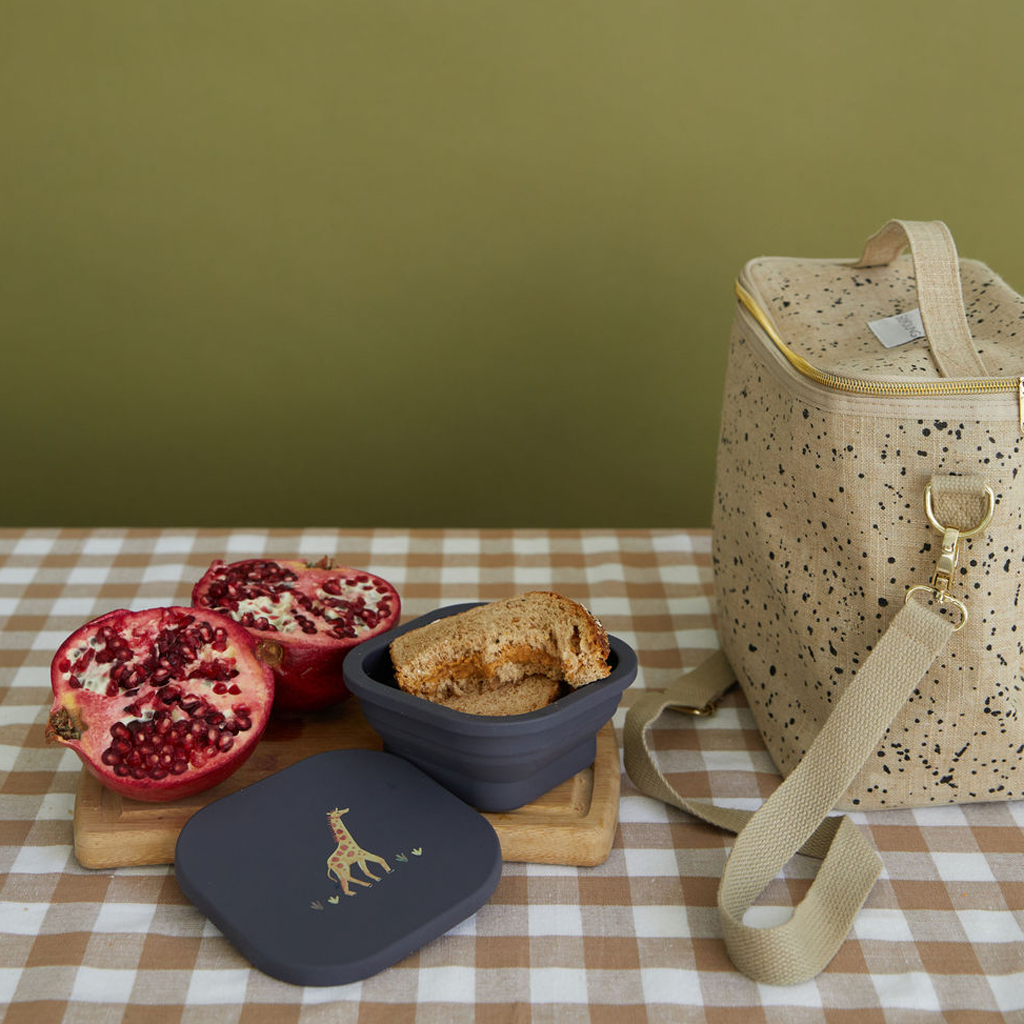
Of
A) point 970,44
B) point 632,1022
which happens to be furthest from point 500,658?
point 970,44

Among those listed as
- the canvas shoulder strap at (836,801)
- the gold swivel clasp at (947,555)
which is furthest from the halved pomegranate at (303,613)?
the gold swivel clasp at (947,555)

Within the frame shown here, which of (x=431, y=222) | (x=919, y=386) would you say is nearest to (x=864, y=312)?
(x=919, y=386)

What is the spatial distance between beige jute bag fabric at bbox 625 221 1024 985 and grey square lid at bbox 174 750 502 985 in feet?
0.68

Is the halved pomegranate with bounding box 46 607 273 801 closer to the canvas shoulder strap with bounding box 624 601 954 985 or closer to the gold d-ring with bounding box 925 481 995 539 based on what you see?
the canvas shoulder strap with bounding box 624 601 954 985

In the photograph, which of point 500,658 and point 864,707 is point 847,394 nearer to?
point 864,707

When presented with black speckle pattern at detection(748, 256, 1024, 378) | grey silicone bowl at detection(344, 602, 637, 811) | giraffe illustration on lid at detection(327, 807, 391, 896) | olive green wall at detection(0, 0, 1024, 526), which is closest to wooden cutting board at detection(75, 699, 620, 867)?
grey silicone bowl at detection(344, 602, 637, 811)

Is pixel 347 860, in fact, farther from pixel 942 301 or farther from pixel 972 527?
pixel 942 301

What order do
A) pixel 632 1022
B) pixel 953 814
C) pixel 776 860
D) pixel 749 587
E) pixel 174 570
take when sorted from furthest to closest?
pixel 174 570 → pixel 749 587 → pixel 953 814 → pixel 776 860 → pixel 632 1022

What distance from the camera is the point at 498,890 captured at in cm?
87

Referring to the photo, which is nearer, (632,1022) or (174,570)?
(632,1022)

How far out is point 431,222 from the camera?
6.02 feet

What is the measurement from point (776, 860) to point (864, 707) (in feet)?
0.47

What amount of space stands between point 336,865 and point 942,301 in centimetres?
68

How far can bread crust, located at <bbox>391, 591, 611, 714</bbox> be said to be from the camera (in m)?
0.91
